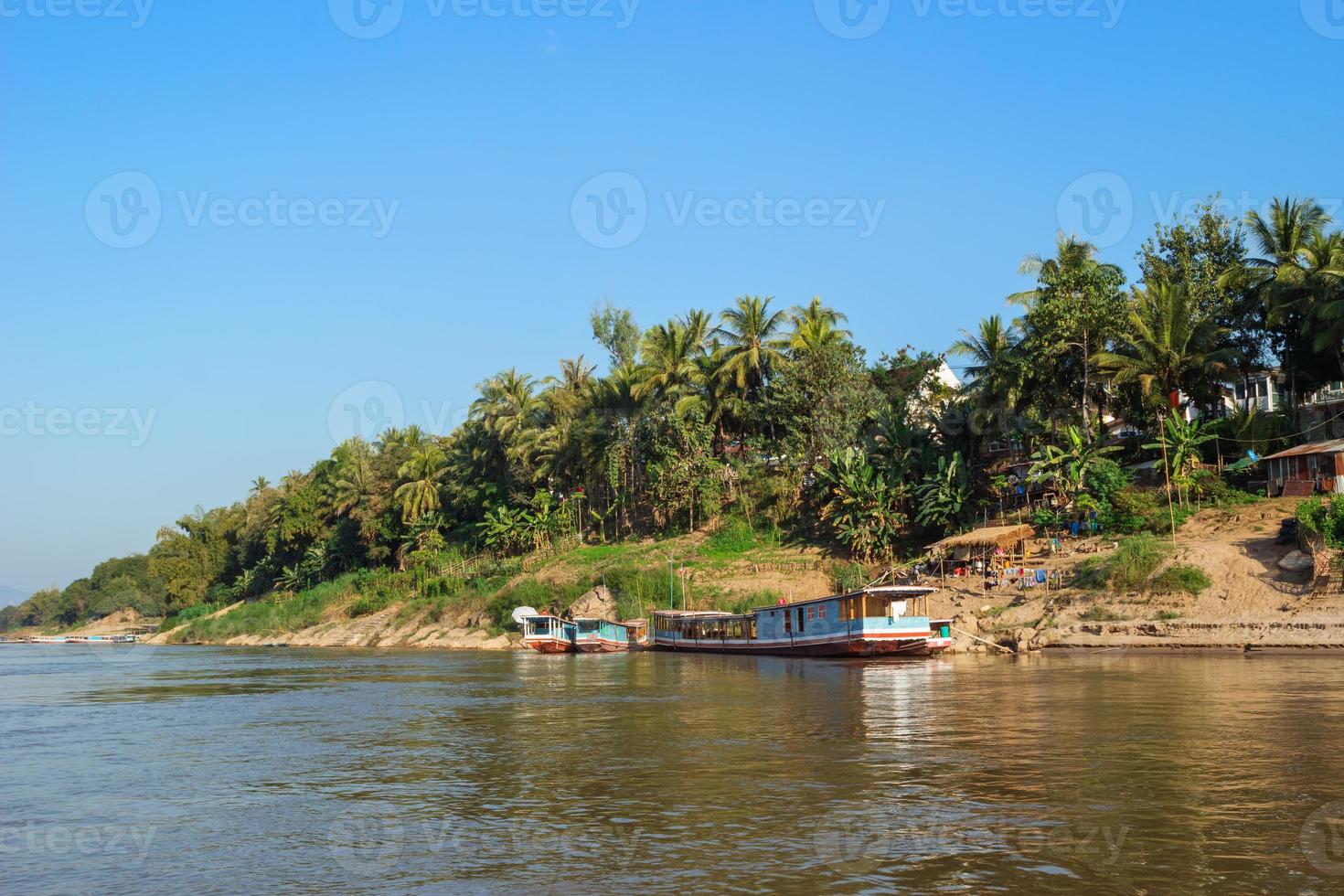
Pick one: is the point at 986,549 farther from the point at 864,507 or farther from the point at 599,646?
the point at 599,646

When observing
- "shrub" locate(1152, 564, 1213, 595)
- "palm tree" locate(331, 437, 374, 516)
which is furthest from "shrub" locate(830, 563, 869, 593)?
"palm tree" locate(331, 437, 374, 516)

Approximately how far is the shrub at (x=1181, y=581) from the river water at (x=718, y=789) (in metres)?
7.51

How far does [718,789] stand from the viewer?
17.0 m

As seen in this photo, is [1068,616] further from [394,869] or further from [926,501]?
[394,869]

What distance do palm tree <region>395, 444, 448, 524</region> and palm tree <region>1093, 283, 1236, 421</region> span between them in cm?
5246

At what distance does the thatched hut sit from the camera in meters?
48.3

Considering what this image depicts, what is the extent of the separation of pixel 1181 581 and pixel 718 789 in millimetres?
29662

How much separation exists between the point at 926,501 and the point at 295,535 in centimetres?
6707

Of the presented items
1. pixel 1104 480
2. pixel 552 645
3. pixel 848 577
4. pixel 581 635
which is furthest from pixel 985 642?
pixel 552 645

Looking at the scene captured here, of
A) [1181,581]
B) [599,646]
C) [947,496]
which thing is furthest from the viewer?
[599,646]

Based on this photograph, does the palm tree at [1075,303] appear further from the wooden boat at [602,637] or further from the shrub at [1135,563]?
the wooden boat at [602,637]

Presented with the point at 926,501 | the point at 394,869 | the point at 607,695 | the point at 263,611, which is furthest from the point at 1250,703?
the point at 263,611

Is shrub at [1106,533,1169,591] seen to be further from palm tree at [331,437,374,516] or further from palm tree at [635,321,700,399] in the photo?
palm tree at [331,437,374,516]

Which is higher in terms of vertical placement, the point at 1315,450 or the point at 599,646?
the point at 1315,450
